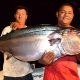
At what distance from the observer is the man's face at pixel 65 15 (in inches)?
116

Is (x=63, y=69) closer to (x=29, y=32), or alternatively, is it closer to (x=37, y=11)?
(x=29, y=32)

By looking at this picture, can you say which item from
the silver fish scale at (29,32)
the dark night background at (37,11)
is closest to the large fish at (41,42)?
the silver fish scale at (29,32)

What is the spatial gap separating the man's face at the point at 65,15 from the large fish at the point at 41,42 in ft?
0.70

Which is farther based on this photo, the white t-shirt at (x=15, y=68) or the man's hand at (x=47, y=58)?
the white t-shirt at (x=15, y=68)

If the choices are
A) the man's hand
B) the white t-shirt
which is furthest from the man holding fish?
the white t-shirt

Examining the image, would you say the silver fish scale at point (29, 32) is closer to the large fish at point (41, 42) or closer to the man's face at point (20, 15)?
the large fish at point (41, 42)

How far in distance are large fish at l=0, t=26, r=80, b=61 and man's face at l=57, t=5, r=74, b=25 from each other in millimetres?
214

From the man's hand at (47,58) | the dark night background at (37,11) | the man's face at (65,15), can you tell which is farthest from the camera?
the dark night background at (37,11)

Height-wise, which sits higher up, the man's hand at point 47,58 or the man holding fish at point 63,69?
the man's hand at point 47,58

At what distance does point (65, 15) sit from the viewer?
2943 millimetres

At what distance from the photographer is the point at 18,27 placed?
3111mm

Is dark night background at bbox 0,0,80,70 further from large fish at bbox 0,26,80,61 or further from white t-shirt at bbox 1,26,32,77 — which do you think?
large fish at bbox 0,26,80,61

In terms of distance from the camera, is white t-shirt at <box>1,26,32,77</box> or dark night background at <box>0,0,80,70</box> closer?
white t-shirt at <box>1,26,32,77</box>

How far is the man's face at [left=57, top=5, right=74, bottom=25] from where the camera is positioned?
→ 9.66ft
